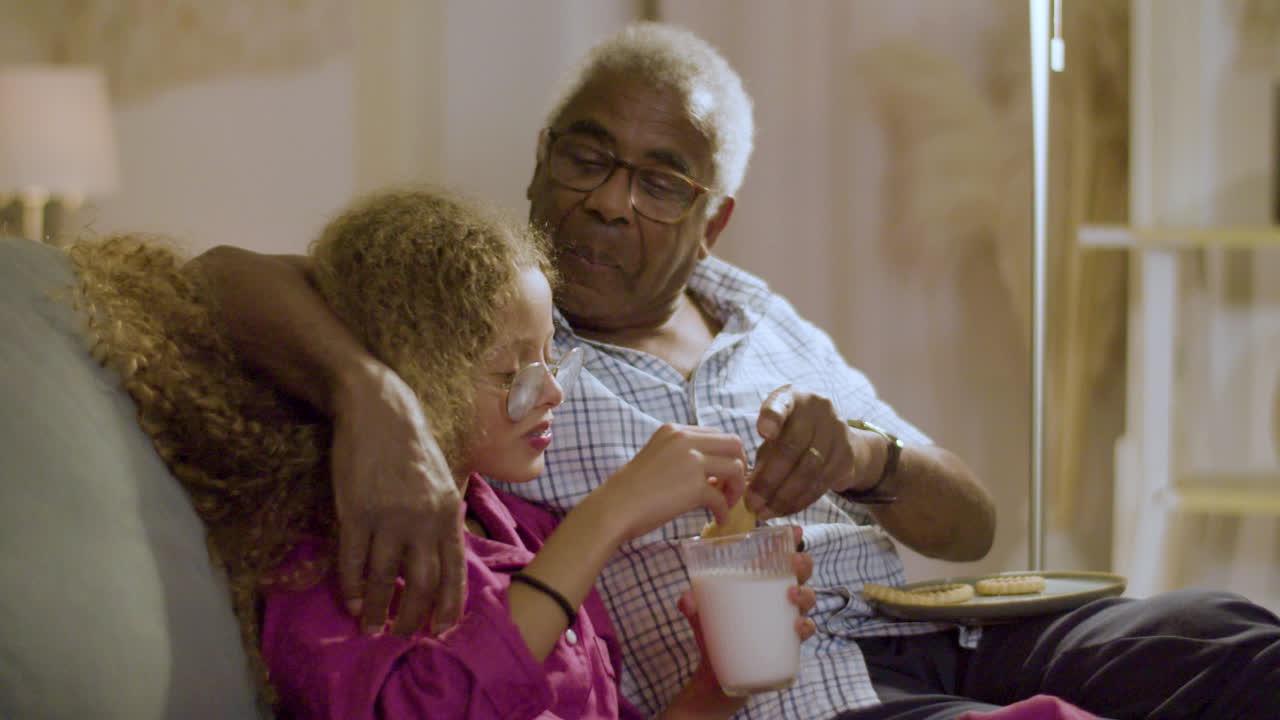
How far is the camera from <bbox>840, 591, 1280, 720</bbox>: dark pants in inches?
51.7

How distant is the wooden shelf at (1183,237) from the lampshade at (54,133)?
2085 millimetres

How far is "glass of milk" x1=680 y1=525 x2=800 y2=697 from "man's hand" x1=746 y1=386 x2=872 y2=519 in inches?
6.1

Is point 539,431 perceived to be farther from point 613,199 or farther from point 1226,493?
point 1226,493

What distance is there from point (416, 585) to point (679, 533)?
0.60m

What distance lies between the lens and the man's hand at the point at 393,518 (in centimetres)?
100

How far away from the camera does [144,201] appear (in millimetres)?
2236

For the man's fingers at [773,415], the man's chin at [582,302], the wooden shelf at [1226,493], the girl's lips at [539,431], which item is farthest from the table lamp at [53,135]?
the wooden shelf at [1226,493]

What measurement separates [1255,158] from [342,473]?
2345mm

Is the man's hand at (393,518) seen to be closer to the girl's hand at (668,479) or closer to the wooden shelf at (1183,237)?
the girl's hand at (668,479)

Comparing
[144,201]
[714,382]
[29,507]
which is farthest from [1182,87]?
[29,507]

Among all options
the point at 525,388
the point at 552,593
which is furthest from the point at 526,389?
the point at 552,593

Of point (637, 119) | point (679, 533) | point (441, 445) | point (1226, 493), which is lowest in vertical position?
point (1226, 493)

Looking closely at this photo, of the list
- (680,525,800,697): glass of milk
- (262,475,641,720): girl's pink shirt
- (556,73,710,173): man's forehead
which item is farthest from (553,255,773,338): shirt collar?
(262,475,641,720): girl's pink shirt

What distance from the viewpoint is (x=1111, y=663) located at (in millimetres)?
1408
